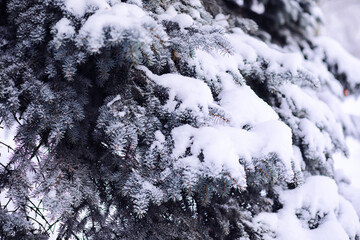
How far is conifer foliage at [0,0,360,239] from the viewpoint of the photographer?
1.29 metres

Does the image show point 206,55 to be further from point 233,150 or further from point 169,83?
point 233,150

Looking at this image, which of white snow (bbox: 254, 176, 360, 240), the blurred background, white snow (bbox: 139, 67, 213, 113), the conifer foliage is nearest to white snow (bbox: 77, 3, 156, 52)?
the conifer foliage

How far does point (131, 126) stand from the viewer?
A: 1.35 m

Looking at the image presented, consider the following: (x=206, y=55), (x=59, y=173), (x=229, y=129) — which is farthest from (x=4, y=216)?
(x=206, y=55)

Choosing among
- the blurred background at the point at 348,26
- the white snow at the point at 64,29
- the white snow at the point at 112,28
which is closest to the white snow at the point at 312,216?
the white snow at the point at 112,28

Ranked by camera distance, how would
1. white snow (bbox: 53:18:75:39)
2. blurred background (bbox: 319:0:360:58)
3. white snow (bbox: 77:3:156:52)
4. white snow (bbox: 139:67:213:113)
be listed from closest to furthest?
1. white snow (bbox: 77:3:156:52)
2. white snow (bbox: 53:18:75:39)
3. white snow (bbox: 139:67:213:113)
4. blurred background (bbox: 319:0:360:58)

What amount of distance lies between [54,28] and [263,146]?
1189mm

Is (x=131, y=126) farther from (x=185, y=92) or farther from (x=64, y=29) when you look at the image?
(x=64, y=29)

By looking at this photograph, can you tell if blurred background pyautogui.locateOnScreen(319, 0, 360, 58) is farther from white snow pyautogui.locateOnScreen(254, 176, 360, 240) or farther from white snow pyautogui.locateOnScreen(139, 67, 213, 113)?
white snow pyautogui.locateOnScreen(139, 67, 213, 113)

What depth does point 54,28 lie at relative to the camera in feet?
4.14

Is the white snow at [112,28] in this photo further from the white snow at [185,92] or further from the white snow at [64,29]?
the white snow at [185,92]

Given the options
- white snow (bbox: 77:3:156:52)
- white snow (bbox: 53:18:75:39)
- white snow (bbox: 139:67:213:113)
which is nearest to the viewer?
white snow (bbox: 77:3:156:52)

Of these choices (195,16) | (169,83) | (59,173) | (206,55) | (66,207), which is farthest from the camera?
(195,16)

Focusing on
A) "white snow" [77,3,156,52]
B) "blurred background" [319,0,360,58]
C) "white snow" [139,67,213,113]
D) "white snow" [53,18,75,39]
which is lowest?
"blurred background" [319,0,360,58]
